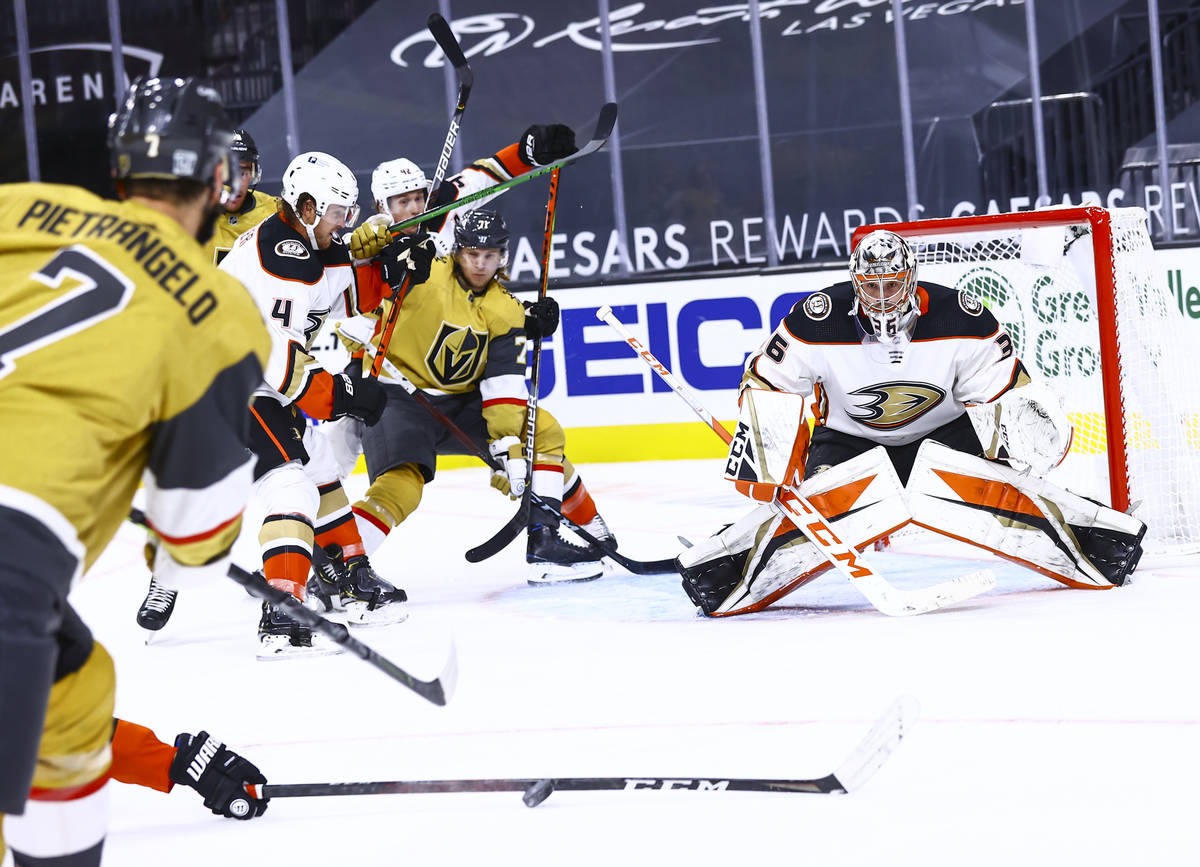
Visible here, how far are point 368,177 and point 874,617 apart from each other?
17.1ft

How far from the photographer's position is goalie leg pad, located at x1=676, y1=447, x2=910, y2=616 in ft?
11.2

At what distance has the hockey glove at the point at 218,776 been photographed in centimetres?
210

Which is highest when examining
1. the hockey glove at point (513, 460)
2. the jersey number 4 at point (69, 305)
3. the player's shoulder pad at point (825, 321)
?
the jersey number 4 at point (69, 305)

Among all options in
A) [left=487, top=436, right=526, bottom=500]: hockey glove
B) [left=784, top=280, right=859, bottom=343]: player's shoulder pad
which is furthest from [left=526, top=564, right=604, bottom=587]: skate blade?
[left=784, top=280, right=859, bottom=343]: player's shoulder pad

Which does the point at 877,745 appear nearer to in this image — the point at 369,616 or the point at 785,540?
the point at 785,540

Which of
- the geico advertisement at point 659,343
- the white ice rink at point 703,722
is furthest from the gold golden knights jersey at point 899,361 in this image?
the geico advertisement at point 659,343

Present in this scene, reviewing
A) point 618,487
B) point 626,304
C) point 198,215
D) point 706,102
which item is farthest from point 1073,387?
point 706,102

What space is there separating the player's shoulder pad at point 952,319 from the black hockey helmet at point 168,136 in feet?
7.66

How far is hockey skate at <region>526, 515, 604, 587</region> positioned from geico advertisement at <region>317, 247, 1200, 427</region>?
2448 millimetres

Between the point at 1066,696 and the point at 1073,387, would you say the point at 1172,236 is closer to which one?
the point at 1073,387

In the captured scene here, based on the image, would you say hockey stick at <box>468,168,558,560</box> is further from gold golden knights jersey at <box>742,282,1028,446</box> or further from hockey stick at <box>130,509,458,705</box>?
hockey stick at <box>130,509,458,705</box>

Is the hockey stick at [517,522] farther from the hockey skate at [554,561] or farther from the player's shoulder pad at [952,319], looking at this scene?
the player's shoulder pad at [952,319]

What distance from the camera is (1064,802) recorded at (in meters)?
1.98

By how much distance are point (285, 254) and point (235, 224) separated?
0.55 m
